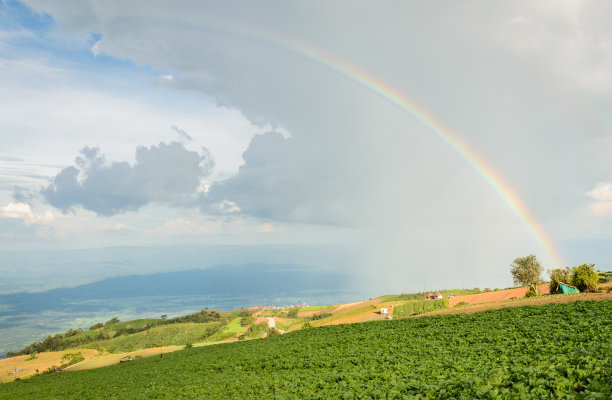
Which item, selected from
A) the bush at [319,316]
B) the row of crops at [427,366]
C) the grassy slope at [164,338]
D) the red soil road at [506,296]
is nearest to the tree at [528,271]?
the red soil road at [506,296]

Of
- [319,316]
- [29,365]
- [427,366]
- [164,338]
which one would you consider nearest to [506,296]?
[427,366]

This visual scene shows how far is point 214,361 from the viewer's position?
38.7m

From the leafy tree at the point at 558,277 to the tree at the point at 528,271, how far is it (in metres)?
7.85

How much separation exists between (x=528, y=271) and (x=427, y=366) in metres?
85.2

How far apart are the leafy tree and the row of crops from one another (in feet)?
153

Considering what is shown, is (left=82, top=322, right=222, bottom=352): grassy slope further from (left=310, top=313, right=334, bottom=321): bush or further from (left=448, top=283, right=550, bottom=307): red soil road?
(left=448, top=283, right=550, bottom=307): red soil road

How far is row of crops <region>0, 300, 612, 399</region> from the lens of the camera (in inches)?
508

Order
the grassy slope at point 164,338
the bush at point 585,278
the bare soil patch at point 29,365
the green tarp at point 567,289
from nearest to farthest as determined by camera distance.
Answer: the bush at point 585,278 < the green tarp at point 567,289 < the bare soil patch at point 29,365 < the grassy slope at point 164,338

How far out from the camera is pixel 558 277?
76.0 metres

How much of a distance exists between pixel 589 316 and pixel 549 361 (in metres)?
17.4

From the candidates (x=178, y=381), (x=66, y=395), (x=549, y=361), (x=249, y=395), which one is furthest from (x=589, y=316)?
(x=66, y=395)

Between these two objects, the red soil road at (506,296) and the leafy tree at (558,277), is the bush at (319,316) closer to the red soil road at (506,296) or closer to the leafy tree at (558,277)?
the red soil road at (506,296)

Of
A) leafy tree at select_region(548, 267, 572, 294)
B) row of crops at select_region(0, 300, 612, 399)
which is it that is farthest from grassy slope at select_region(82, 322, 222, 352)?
leafy tree at select_region(548, 267, 572, 294)

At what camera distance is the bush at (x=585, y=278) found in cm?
6250
